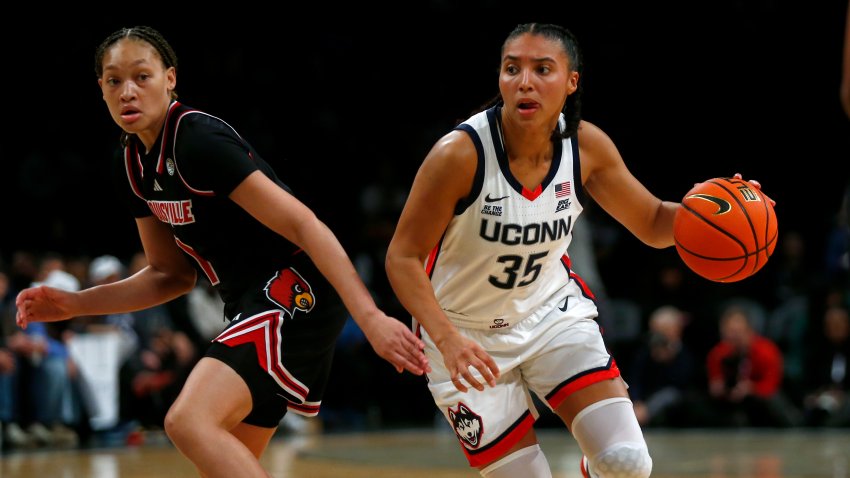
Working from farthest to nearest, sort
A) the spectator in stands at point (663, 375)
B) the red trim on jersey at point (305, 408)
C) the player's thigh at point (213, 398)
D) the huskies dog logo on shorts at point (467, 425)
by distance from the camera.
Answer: the spectator in stands at point (663, 375), the huskies dog logo on shorts at point (467, 425), the red trim on jersey at point (305, 408), the player's thigh at point (213, 398)

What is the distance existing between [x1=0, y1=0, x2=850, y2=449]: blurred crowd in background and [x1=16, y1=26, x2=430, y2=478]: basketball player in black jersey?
6.11 metres

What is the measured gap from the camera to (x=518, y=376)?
4258mm

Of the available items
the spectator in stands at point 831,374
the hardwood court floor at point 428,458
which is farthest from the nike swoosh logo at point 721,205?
the spectator in stands at point 831,374

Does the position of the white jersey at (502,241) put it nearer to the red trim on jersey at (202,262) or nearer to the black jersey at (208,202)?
the black jersey at (208,202)

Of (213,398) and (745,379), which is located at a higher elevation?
(213,398)

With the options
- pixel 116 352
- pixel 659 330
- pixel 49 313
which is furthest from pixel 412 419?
pixel 49 313

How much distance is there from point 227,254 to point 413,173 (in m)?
11.2

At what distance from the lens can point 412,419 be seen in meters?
13.3

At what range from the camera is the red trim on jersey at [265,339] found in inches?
144

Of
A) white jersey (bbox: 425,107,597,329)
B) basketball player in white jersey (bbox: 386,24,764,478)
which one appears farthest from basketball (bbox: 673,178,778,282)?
white jersey (bbox: 425,107,597,329)

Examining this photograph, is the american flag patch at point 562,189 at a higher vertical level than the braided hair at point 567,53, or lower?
lower

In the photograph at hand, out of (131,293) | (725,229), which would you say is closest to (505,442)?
(725,229)

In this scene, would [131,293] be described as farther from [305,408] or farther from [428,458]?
[428,458]

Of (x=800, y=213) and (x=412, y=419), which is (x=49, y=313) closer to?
(x=412, y=419)
